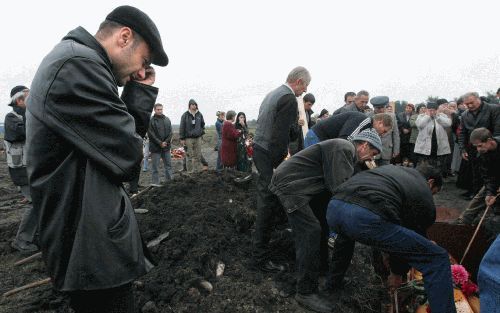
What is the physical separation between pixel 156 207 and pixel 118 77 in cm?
394

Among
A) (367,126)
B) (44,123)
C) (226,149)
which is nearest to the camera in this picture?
(44,123)

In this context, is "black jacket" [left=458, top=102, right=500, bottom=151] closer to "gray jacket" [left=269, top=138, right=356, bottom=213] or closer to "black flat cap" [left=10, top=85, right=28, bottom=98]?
"gray jacket" [left=269, top=138, right=356, bottom=213]

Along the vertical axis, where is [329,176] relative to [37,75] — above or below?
below

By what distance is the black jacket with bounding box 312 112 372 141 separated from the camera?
4.46 meters

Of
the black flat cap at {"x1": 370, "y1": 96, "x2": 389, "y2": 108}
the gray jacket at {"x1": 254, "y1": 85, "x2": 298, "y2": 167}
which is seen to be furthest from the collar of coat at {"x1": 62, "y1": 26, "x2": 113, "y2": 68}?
the black flat cap at {"x1": 370, "y1": 96, "x2": 389, "y2": 108}

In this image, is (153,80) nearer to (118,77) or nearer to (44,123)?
(118,77)

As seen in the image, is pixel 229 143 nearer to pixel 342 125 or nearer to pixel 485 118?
pixel 342 125

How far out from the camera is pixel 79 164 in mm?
1146

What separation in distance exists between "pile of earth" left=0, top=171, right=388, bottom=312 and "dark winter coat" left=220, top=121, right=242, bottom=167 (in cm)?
298

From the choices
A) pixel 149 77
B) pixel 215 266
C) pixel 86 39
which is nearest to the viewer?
pixel 86 39

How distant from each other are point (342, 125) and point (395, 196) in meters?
2.19

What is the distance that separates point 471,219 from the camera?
4.92 m

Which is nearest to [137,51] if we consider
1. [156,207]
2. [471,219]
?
[156,207]

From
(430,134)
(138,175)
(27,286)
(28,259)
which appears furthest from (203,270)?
(430,134)
